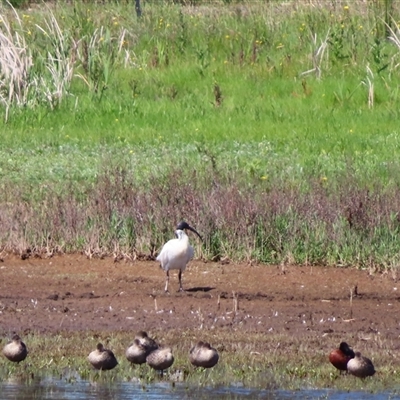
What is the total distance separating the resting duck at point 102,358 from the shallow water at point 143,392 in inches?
5.7

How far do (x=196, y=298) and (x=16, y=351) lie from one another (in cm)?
263

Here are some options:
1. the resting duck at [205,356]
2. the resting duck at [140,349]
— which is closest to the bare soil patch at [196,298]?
the resting duck at [140,349]

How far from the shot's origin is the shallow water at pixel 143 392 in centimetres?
818

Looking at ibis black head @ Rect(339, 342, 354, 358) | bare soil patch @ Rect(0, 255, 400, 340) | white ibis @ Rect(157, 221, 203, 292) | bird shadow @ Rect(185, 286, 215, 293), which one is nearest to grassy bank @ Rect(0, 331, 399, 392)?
ibis black head @ Rect(339, 342, 354, 358)

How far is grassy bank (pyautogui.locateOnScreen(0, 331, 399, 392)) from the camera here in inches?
335

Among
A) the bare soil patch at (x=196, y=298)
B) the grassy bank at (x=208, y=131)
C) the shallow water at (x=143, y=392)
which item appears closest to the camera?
the shallow water at (x=143, y=392)

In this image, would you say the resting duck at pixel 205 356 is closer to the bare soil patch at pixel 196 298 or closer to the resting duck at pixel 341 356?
the resting duck at pixel 341 356

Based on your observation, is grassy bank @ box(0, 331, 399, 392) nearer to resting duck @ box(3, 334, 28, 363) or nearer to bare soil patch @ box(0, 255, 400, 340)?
resting duck @ box(3, 334, 28, 363)

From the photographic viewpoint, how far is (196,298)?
10883mm

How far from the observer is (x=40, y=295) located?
10953 mm

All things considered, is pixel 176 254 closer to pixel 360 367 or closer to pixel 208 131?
pixel 360 367

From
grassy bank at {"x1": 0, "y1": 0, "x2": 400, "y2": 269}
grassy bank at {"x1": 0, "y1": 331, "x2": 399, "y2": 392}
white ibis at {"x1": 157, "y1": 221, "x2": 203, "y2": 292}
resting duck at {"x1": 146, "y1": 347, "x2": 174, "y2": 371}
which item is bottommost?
grassy bank at {"x1": 0, "y1": 0, "x2": 400, "y2": 269}

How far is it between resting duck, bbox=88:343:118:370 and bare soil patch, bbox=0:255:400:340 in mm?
1378

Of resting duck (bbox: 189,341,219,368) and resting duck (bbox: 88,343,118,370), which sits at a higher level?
resting duck (bbox: 189,341,219,368)
